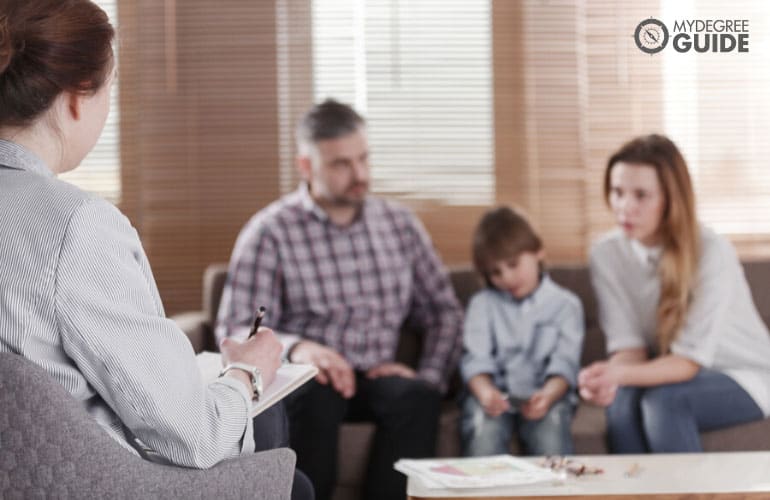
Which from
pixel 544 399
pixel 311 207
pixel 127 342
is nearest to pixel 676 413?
pixel 544 399

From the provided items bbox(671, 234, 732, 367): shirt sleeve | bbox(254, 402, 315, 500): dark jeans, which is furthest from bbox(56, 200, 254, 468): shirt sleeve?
bbox(671, 234, 732, 367): shirt sleeve

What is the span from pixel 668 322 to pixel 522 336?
1.39 ft

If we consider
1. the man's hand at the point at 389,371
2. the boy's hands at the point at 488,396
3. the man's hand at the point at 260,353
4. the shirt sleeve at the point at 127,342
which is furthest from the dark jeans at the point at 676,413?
the shirt sleeve at the point at 127,342

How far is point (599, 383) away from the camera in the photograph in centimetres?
273

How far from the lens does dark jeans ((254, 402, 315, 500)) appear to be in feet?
5.98

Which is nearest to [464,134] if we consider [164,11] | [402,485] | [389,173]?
[389,173]

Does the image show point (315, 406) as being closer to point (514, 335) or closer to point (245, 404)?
point (514, 335)

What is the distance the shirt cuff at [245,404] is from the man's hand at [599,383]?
1387 millimetres

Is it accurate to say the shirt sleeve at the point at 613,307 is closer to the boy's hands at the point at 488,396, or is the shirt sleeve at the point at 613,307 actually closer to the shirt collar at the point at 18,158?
the boy's hands at the point at 488,396

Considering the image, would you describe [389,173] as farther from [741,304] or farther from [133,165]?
[741,304]

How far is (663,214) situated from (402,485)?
1074mm

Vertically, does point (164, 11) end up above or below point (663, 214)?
above

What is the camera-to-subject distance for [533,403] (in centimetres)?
280

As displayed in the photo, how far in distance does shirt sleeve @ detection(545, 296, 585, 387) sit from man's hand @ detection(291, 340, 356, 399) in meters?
0.57
